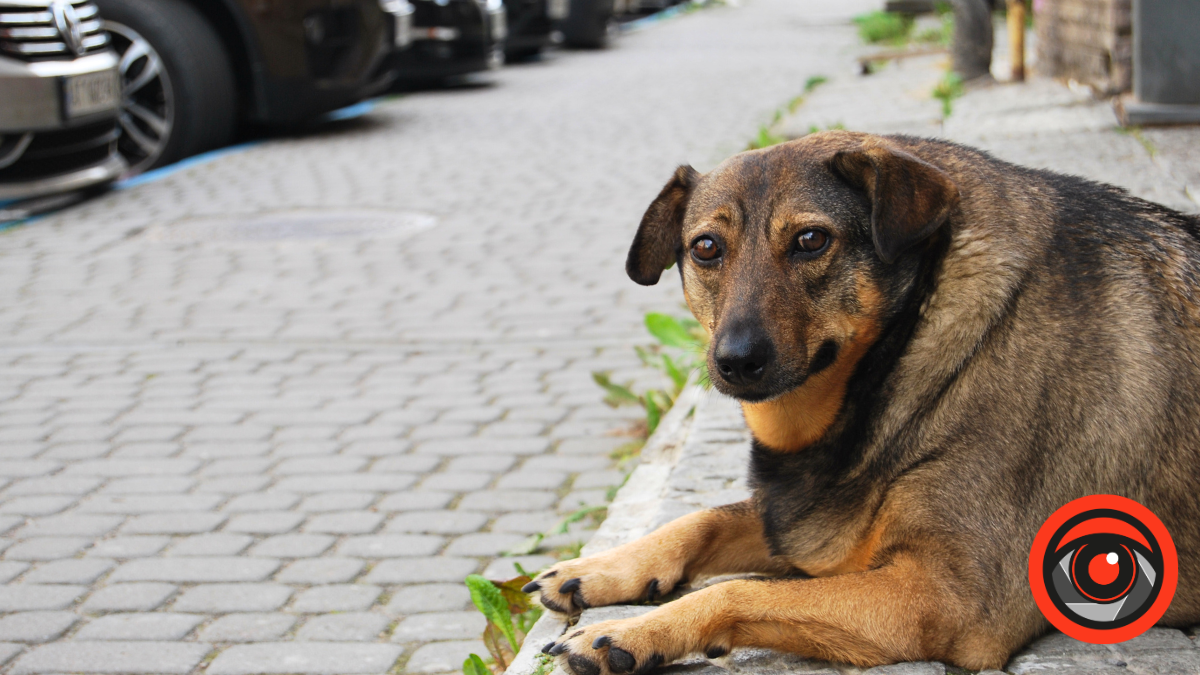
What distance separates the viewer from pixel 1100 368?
268 cm

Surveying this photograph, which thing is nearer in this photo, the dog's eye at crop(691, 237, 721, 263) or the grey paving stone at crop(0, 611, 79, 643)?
the dog's eye at crop(691, 237, 721, 263)

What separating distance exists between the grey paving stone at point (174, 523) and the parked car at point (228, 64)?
6645 millimetres

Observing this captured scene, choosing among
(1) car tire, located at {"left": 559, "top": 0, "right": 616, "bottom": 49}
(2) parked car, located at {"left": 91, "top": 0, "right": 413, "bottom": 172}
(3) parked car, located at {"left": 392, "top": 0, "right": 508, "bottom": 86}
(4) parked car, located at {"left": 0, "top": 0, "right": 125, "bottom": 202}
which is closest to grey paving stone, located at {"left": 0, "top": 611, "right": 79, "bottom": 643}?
(4) parked car, located at {"left": 0, "top": 0, "right": 125, "bottom": 202}

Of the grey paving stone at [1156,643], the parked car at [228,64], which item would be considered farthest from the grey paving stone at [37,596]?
the parked car at [228,64]

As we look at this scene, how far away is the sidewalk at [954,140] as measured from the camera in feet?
8.66

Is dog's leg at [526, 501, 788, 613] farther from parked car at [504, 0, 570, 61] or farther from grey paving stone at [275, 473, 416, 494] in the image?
parked car at [504, 0, 570, 61]

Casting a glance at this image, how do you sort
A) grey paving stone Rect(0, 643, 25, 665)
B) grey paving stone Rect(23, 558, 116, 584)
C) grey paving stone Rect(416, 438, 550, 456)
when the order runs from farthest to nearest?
grey paving stone Rect(416, 438, 550, 456)
grey paving stone Rect(23, 558, 116, 584)
grey paving stone Rect(0, 643, 25, 665)

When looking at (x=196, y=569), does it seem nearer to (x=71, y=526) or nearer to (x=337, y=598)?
(x=337, y=598)

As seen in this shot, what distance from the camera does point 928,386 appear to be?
2.76 metres

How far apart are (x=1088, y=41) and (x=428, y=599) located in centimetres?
804

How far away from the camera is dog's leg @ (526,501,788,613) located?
3.08m

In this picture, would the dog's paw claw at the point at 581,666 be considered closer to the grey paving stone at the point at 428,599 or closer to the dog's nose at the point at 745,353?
the dog's nose at the point at 745,353

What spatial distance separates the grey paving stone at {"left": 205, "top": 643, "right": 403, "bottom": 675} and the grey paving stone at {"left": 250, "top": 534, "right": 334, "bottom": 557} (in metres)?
0.64

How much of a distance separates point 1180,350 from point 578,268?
17.2 ft
